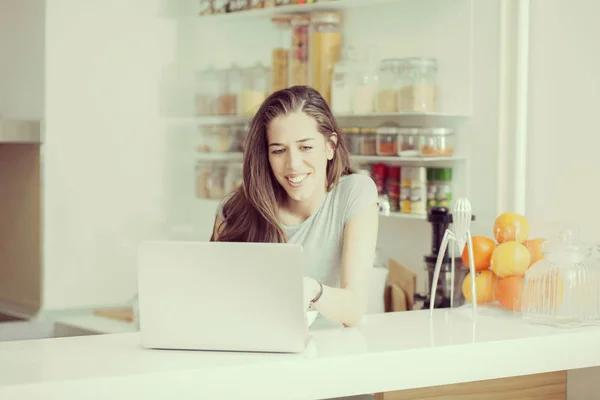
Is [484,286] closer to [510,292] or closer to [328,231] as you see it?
[510,292]

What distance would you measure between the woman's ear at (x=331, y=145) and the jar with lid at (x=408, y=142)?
919mm

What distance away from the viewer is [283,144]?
7.29ft

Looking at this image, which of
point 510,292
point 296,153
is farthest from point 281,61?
point 510,292

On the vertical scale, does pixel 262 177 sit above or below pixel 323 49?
below

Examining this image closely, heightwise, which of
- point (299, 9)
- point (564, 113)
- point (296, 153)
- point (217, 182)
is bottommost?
point (217, 182)

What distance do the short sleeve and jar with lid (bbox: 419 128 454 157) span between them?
0.92 m

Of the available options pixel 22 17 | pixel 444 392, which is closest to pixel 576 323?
pixel 444 392

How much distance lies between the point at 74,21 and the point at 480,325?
224 cm

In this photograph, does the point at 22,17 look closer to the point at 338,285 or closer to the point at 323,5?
the point at 323,5

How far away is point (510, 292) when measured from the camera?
2221 mm

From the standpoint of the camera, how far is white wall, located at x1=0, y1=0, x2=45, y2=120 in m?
3.61

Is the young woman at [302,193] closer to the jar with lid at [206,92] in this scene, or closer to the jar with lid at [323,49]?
the jar with lid at [323,49]

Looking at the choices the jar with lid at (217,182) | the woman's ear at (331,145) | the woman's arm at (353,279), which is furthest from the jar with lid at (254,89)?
the woman's arm at (353,279)

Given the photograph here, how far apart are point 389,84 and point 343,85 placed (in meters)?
0.17
